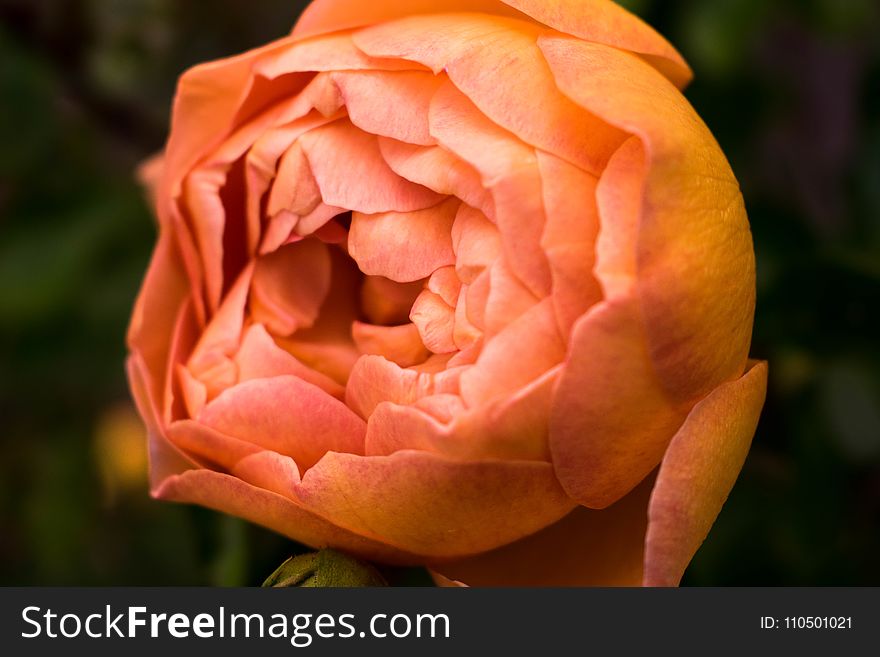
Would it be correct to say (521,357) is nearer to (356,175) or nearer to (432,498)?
(432,498)

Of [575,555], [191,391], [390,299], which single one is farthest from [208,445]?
[575,555]

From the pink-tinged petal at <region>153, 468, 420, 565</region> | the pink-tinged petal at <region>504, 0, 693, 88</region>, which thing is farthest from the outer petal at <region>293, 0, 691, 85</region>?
the pink-tinged petal at <region>153, 468, 420, 565</region>

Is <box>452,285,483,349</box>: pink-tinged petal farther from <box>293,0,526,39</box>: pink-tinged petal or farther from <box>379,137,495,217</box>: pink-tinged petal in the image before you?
<box>293,0,526,39</box>: pink-tinged petal

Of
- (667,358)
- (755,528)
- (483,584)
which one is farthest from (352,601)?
(755,528)

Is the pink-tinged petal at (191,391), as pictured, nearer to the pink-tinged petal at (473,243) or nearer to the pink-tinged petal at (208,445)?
the pink-tinged petal at (208,445)

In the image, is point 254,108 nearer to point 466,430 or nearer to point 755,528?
point 466,430

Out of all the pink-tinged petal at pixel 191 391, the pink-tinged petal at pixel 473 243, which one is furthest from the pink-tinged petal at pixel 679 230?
the pink-tinged petal at pixel 191 391
